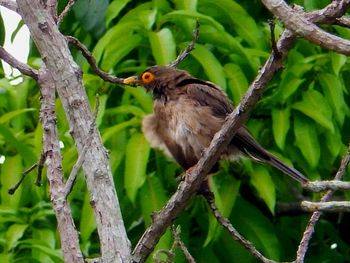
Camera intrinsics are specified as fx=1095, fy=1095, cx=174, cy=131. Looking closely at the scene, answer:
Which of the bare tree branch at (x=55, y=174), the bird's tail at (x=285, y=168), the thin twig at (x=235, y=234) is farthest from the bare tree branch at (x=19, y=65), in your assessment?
the bird's tail at (x=285, y=168)

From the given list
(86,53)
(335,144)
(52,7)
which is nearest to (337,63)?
(335,144)

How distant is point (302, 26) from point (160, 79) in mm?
2892

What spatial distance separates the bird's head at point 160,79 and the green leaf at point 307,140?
0.66 metres

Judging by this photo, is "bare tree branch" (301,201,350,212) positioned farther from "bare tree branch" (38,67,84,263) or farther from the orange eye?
the orange eye

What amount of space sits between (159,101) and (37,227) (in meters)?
0.94

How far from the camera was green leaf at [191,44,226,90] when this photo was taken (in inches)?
230

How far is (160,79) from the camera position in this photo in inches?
233

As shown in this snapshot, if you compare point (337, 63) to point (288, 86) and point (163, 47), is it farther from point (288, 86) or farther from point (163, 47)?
point (163, 47)

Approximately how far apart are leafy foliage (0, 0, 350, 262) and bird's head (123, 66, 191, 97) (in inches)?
4.4

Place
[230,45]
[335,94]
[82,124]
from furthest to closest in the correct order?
1. [230,45]
2. [335,94]
3. [82,124]

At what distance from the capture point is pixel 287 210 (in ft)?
21.5

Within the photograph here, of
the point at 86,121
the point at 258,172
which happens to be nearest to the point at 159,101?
the point at 258,172

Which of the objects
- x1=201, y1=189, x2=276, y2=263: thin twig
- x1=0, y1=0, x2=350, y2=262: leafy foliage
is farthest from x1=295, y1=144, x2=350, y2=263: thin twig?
x1=0, y1=0, x2=350, y2=262: leafy foliage

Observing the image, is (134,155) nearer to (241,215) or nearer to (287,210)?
(241,215)
